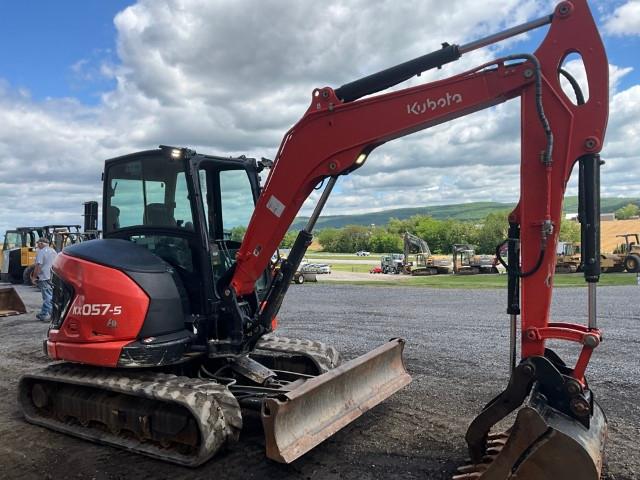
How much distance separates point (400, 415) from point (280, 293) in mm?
1706

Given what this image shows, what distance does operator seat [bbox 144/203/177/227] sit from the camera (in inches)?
219

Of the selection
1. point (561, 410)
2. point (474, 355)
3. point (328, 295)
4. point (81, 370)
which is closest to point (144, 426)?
point (81, 370)

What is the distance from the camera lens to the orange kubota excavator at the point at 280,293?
389 centimetres

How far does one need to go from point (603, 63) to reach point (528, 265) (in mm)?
1461

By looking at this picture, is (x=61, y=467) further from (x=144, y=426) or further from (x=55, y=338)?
(x=55, y=338)

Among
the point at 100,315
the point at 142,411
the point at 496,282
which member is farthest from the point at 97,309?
the point at 496,282

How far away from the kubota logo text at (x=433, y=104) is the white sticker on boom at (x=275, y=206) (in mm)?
1357

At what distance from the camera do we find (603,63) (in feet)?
12.7

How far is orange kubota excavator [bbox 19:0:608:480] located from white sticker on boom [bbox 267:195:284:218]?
0.01 metres

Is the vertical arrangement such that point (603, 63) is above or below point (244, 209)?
above

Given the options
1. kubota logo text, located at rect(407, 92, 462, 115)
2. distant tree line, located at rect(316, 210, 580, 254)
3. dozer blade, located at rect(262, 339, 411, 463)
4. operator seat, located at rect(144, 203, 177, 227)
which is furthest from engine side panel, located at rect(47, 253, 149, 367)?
distant tree line, located at rect(316, 210, 580, 254)

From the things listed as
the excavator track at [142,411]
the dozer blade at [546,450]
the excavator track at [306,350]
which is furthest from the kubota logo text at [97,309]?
the dozer blade at [546,450]

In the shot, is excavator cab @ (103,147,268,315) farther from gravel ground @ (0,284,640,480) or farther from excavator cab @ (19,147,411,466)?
gravel ground @ (0,284,640,480)

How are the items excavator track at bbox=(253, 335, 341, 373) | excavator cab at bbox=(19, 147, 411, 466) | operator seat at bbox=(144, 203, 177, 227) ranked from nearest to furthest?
excavator cab at bbox=(19, 147, 411, 466), operator seat at bbox=(144, 203, 177, 227), excavator track at bbox=(253, 335, 341, 373)
